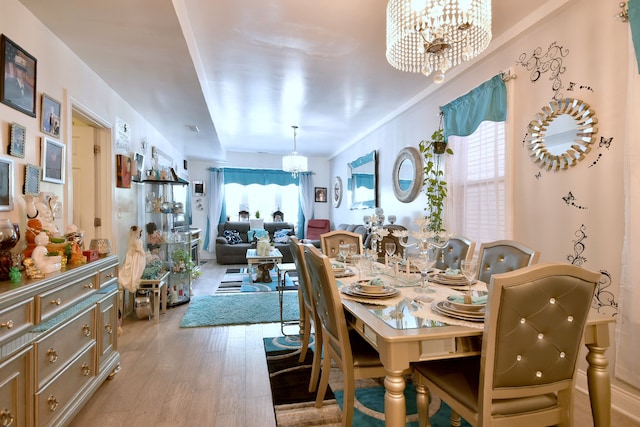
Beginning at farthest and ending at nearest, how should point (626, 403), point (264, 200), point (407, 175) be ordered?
point (264, 200)
point (407, 175)
point (626, 403)

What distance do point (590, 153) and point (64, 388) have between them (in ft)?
10.7

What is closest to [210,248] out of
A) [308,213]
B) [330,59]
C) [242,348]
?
[308,213]

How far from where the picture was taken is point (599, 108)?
6.54ft

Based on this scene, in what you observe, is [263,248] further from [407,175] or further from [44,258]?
[44,258]

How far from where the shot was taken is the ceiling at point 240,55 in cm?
214

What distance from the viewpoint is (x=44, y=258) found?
1.62 metres

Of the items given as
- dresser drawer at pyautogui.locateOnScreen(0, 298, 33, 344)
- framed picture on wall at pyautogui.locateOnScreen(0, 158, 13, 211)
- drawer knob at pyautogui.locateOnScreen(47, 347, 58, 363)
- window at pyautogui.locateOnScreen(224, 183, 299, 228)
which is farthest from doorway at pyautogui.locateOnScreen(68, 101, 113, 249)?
window at pyautogui.locateOnScreen(224, 183, 299, 228)

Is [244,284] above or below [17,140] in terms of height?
below

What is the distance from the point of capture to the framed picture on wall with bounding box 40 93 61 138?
2.14 m

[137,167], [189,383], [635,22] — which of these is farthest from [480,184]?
[137,167]

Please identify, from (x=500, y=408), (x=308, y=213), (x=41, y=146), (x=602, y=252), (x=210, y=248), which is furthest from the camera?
(x=308, y=213)

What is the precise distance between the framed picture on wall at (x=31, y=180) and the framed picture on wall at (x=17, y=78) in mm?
330

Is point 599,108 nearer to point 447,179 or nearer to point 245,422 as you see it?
point 447,179

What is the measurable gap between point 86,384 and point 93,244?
0.88m
